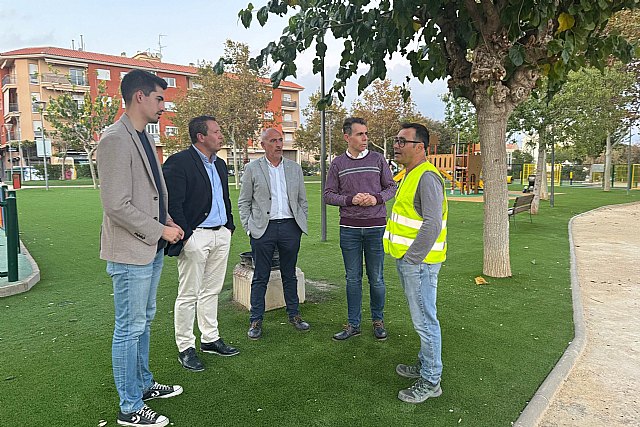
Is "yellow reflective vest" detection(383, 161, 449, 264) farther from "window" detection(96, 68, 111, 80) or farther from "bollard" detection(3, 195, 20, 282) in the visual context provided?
"window" detection(96, 68, 111, 80)

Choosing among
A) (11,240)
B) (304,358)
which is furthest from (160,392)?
(11,240)

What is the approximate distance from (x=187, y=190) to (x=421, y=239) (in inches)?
76.3

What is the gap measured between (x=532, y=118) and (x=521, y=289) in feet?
34.0

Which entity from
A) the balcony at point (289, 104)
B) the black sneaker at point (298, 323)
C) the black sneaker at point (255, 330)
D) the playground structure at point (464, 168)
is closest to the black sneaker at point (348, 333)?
the black sneaker at point (298, 323)

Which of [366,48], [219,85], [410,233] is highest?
[219,85]

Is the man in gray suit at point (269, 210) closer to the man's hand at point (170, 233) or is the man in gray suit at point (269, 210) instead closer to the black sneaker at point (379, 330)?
the black sneaker at point (379, 330)

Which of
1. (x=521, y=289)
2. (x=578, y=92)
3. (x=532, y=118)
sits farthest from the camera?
(x=578, y=92)

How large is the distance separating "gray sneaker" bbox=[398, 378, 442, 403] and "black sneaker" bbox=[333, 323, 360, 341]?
1155 millimetres

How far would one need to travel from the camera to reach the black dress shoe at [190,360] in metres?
3.93

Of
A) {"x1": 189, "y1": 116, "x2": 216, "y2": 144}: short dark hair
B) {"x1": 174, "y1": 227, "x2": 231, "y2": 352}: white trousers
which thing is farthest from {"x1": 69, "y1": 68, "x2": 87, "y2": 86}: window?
{"x1": 174, "y1": 227, "x2": 231, "y2": 352}: white trousers

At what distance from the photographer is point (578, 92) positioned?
16375mm

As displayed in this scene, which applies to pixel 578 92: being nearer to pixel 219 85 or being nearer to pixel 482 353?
pixel 482 353

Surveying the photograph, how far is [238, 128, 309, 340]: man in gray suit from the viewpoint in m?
4.70

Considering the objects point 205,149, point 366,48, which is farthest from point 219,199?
point 366,48
